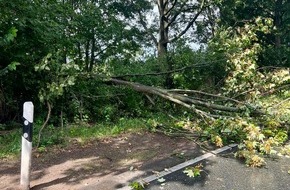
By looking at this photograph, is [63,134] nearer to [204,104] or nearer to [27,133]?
[27,133]

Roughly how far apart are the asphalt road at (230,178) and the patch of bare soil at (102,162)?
1.36 feet

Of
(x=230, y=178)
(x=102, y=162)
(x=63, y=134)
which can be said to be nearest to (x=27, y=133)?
(x=102, y=162)

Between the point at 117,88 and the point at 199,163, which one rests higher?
the point at 117,88

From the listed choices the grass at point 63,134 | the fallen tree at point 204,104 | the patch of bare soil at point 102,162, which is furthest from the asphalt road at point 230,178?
the grass at point 63,134

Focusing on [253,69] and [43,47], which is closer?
[43,47]

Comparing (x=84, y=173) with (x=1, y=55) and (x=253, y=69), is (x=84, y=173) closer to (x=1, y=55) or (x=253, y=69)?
(x=1, y=55)

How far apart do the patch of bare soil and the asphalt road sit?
1.36 ft

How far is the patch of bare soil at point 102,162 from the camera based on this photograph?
4.27m

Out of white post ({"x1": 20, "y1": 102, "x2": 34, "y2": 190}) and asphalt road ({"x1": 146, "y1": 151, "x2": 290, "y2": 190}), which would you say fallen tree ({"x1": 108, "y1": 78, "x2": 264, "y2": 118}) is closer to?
asphalt road ({"x1": 146, "y1": 151, "x2": 290, "y2": 190})

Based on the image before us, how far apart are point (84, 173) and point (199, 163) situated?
188 centimetres

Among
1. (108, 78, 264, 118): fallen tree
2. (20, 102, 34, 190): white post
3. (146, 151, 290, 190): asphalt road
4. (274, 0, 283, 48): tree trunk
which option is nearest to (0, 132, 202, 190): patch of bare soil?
(146, 151, 290, 190): asphalt road

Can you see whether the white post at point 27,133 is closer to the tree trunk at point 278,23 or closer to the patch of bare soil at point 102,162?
the patch of bare soil at point 102,162

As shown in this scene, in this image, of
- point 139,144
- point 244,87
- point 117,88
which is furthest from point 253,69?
point 139,144

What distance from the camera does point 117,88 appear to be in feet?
31.1
